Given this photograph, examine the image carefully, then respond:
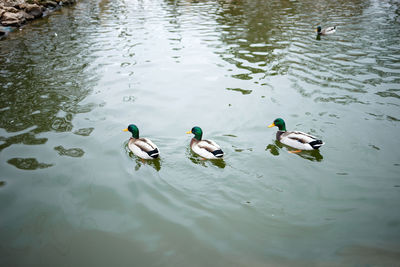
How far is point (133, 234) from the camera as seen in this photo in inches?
184

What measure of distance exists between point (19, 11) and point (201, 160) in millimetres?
21632

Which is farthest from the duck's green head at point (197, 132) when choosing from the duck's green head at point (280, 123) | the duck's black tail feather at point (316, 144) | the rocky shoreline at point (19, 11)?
the rocky shoreline at point (19, 11)

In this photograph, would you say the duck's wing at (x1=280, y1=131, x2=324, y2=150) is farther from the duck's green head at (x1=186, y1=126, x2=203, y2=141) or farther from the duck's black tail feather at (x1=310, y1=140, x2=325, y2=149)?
the duck's green head at (x1=186, y1=126, x2=203, y2=141)

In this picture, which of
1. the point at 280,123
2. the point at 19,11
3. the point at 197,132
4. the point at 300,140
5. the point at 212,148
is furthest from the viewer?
the point at 19,11

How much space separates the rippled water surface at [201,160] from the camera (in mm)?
4434

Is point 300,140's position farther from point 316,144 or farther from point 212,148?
point 212,148

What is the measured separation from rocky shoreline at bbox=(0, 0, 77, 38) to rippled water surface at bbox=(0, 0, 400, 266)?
5.05m

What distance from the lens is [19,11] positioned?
20.2m

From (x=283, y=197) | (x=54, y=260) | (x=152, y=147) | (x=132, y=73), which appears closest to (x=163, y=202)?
(x=152, y=147)

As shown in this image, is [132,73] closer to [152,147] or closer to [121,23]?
[152,147]

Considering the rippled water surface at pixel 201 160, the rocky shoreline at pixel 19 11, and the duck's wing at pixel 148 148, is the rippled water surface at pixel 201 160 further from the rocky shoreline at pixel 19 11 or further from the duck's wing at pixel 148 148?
A: the rocky shoreline at pixel 19 11

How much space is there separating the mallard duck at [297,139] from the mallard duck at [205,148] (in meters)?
1.79

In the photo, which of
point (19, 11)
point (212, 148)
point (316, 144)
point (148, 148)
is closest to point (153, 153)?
point (148, 148)

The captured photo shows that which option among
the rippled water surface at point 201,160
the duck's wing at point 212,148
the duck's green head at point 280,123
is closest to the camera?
the rippled water surface at point 201,160
